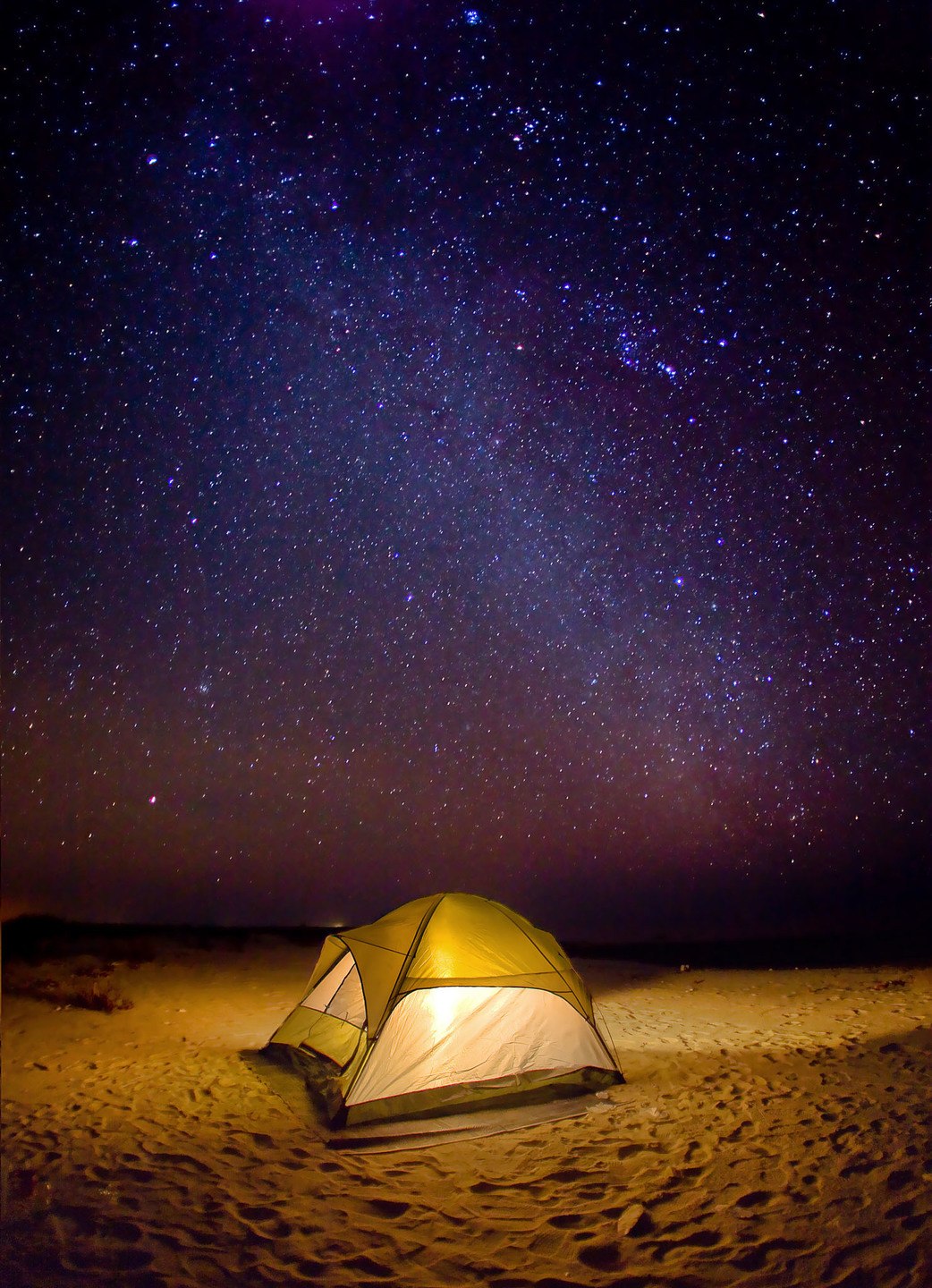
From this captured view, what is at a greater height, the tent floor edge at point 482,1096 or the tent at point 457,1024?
the tent at point 457,1024

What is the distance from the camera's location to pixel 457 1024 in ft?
24.1

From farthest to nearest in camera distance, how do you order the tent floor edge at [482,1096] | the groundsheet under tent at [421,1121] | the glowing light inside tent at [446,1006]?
the glowing light inside tent at [446,1006] < the tent floor edge at [482,1096] < the groundsheet under tent at [421,1121]

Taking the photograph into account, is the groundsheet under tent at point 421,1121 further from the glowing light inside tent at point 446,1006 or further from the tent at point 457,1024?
the glowing light inside tent at point 446,1006

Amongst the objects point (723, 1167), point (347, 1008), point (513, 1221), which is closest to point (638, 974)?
point (347, 1008)

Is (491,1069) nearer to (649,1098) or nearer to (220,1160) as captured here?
(649,1098)

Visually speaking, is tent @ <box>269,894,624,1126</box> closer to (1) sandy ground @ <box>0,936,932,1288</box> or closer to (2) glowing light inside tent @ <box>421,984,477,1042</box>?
(2) glowing light inside tent @ <box>421,984,477,1042</box>

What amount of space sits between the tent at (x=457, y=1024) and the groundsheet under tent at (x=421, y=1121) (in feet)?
0.42

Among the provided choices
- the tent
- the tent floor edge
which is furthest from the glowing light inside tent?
the tent floor edge

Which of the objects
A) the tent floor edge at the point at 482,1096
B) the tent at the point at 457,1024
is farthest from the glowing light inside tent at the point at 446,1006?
the tent floor edge at the point at 482,1096

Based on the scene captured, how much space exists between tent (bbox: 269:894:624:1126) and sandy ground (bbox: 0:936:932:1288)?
0.59 metres

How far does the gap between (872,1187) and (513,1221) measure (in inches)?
98.5

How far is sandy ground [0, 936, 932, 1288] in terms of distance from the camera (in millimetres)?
4305

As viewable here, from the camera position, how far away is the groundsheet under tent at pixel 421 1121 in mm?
6199

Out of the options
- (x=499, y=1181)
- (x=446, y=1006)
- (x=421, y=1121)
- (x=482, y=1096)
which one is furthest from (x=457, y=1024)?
(x=499, y=1181)
